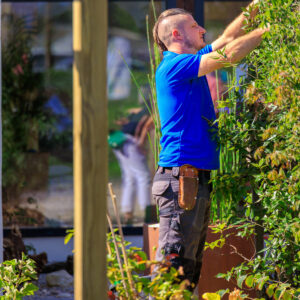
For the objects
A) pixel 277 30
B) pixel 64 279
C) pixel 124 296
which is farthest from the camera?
pixel 64 279

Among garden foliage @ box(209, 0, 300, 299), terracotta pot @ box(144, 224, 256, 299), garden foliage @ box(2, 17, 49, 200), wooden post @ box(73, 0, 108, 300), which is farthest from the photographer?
garden foliage @ box(2, 17, 49, 200)

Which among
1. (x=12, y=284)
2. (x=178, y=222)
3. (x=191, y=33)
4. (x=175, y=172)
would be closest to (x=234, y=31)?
(x=191, y=33)

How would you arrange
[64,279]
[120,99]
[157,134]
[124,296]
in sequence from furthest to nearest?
[120,99]
[64,279]
[157,134]
[124,296]

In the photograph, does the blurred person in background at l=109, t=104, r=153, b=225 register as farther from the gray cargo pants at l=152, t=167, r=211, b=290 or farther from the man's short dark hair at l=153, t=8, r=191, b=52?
the gray cargo pants at l=152, t=167, r=211, b=290

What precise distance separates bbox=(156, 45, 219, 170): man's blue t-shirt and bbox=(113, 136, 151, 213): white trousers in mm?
2922

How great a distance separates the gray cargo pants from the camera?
114 inches

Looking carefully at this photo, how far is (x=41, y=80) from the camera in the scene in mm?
5961

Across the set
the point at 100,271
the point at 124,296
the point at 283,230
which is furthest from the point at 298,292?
the point at 100,271

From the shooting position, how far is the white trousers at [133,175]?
234 inches

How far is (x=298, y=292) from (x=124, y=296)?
2.70 ft

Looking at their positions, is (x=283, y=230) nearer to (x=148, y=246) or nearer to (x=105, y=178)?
(x=105, y=178)

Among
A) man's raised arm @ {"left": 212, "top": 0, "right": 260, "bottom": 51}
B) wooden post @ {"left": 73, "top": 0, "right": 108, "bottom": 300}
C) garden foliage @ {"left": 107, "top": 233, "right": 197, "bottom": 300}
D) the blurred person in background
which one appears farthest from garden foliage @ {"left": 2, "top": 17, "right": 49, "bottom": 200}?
wooden post @ {"left": 73, "top": 0, "right": 108, "bottom": 300}

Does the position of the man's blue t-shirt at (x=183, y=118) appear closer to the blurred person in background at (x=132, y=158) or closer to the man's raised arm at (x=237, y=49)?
the man's raised arm at (x=237, y=49)

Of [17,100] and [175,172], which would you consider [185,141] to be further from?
[17,100]
